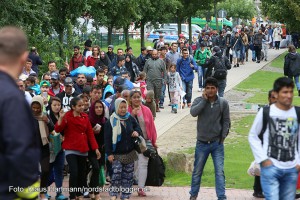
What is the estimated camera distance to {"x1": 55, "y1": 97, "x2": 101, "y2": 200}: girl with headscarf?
10867 mm

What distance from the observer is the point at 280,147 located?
7961mm

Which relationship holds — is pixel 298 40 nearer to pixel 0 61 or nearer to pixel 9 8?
pixel 9 8

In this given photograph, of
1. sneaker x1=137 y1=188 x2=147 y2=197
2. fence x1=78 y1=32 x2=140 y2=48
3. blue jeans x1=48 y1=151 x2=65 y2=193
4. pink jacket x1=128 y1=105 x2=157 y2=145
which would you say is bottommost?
fence x1=78 y1=32 x2=140 y2=48

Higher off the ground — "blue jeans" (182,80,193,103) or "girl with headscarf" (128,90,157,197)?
"girl with headscarf" (128,90,157,197)

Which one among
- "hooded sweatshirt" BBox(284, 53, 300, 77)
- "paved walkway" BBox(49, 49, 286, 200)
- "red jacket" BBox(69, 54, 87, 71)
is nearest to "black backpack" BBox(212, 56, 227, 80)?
"paved walkway" BBox(49, 49, 286, 200)

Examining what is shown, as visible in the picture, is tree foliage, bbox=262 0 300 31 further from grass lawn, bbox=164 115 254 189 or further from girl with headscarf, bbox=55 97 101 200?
girl with headscarf, bbox=55 97 101 200

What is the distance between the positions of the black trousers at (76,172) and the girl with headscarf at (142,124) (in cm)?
89

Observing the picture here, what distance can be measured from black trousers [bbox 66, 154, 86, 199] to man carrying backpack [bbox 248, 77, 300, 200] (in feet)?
11.7

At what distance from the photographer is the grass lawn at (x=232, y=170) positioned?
12766 millimetres

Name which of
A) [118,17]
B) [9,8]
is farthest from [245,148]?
[118,17]

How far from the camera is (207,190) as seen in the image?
12.3 metres

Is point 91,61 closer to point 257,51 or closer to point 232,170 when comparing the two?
point 232,170

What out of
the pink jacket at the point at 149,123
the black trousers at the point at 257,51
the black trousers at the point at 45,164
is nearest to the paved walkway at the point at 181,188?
the black trousers at the point at 45,164

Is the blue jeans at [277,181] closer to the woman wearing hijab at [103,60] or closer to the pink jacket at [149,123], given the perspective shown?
the pink jacket at [149,123]
